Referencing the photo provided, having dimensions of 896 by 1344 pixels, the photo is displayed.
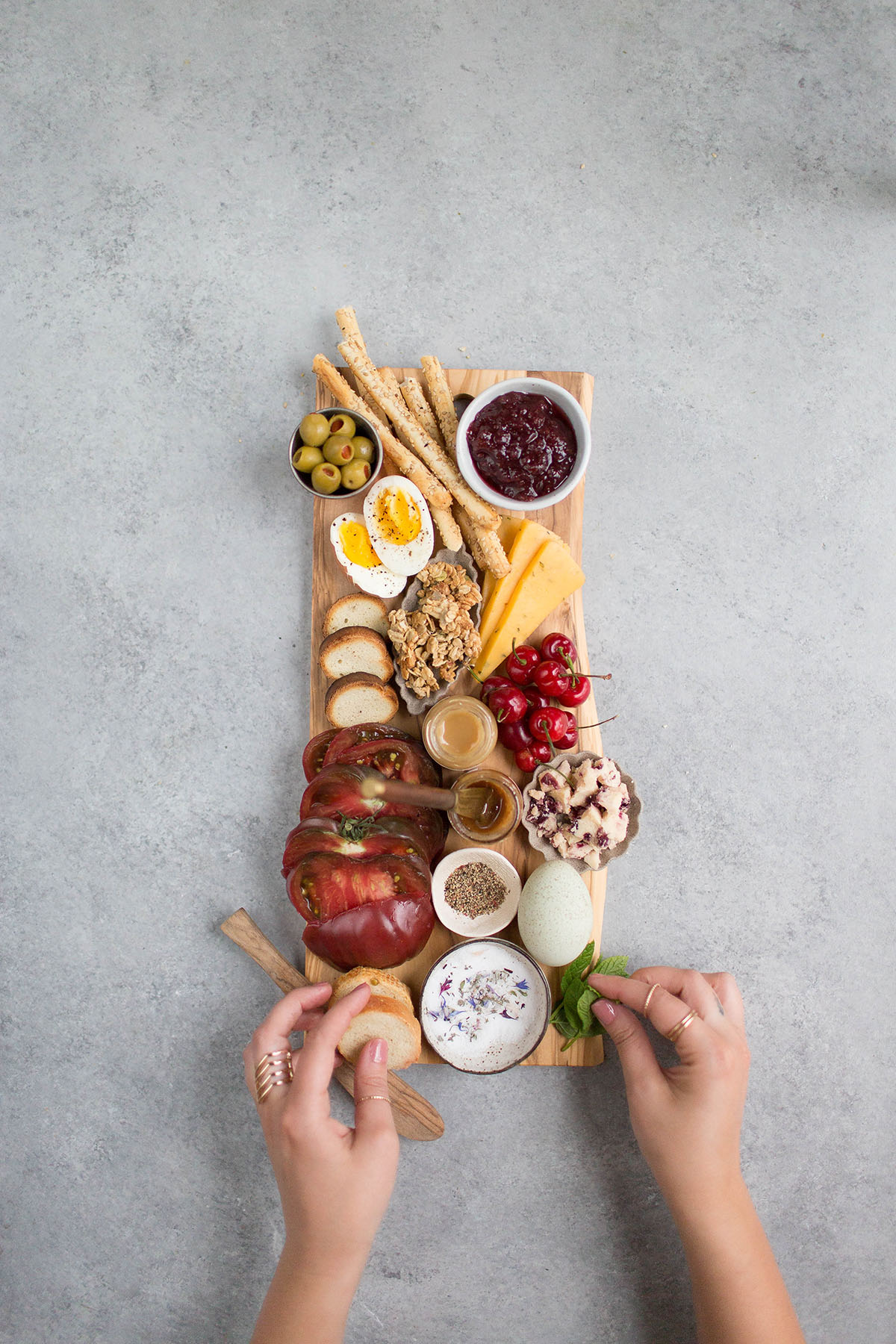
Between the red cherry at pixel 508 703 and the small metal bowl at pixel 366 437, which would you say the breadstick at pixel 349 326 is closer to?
the small metal bowl at pixel 366 437

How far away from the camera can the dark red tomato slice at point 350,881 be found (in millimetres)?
2643

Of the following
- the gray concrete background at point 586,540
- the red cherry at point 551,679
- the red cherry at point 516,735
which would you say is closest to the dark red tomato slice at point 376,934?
the gray concrete background at point 586,540

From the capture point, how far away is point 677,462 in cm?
316

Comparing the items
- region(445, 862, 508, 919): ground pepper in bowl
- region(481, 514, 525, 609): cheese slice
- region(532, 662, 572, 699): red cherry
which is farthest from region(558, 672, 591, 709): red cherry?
region(445, 862, 508, 919): ground pepper in bowl

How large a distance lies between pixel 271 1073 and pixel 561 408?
231 centimetres

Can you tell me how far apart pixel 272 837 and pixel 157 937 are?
55cm

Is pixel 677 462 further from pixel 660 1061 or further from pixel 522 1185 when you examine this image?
pixel 522 1185

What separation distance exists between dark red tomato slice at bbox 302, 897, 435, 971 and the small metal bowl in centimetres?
135

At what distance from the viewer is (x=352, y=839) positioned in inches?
106

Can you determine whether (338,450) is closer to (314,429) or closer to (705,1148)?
(314,429)

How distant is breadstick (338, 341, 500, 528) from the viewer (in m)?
2.88

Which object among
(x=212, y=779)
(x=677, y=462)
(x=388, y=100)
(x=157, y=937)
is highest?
(x=388, y=100)

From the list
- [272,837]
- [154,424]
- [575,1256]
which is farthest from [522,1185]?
[154,424]

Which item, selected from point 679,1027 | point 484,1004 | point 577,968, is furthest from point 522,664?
point 679,1027
